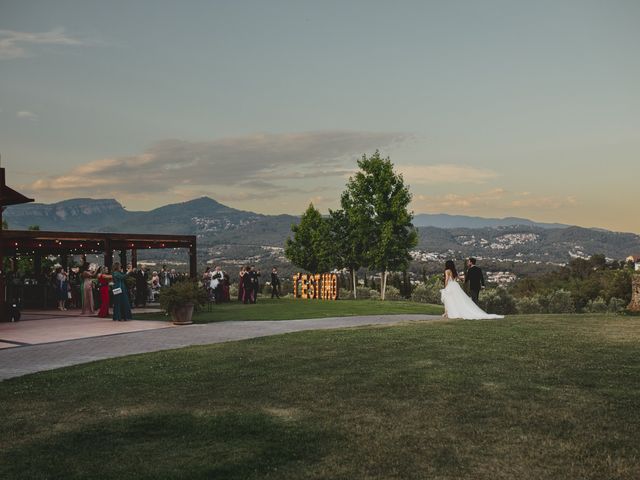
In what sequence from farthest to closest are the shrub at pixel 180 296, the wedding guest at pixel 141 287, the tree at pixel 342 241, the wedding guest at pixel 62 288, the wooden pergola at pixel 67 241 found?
the tree at pixel 342 241
the wedding guest at pixel 141 287
the wedding guest at pixel 62 288
the wooden pergola at pixel 67 241
the shrub at pixel 180 296

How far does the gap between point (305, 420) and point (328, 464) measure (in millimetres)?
1515

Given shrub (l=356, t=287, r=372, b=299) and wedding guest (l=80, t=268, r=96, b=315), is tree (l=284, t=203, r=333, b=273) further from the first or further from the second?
wedding guest (l=80, t=268, r=96, b=315)

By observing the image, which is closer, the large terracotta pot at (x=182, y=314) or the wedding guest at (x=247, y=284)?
the large terracotta pot at (x=182, y=314)

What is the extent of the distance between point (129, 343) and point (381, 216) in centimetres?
2959

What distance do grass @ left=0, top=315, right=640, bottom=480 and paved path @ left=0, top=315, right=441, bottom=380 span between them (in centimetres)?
116

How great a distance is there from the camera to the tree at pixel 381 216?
42094 millimetres

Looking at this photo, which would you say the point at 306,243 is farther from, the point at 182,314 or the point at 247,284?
the point at 182,314

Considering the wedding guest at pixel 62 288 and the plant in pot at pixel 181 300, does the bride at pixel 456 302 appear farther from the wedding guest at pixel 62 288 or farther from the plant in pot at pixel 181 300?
the wedding guest at pixel 62 288

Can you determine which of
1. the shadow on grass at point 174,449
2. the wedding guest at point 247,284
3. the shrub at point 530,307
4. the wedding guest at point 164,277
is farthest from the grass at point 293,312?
the shrub at point 530,307

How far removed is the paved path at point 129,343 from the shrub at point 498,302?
37963mm

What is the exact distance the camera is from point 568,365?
9.81 m

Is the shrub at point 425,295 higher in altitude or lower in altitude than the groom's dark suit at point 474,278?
lower

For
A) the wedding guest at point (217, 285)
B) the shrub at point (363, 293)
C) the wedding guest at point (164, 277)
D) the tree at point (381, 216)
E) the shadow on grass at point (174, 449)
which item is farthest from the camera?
the shrub at point (363, 293)

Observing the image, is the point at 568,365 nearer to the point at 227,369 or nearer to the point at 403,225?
the point at 227,369
